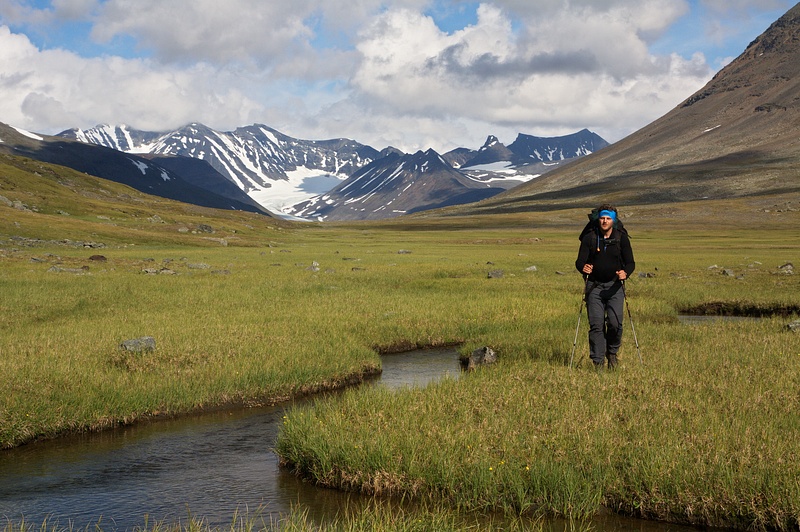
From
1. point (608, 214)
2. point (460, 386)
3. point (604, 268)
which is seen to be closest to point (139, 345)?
point (460, 386)

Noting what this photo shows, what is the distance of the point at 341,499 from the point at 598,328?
7.56 meters

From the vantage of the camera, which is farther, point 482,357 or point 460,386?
point 482,357

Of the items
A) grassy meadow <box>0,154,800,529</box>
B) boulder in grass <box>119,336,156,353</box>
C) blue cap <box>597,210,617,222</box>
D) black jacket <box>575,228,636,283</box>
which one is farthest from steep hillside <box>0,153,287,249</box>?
blue cap <box>597,210,617,222</box>

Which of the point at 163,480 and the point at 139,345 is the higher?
the point at 139,345

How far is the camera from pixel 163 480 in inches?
441

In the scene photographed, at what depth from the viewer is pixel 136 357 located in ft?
55.2

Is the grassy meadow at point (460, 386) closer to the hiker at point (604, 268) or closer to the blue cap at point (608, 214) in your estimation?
the hiker at point (604, 268)

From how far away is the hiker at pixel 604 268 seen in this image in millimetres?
14977

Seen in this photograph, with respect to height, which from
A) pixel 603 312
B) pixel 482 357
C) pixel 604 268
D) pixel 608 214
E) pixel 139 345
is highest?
pixel 608 214

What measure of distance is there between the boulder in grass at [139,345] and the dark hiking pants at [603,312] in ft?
37.1

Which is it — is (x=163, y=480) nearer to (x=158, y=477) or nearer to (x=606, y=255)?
(x=158, y=477)

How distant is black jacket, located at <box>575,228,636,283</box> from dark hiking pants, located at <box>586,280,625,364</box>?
0.69 ft

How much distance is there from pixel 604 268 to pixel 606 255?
310mm

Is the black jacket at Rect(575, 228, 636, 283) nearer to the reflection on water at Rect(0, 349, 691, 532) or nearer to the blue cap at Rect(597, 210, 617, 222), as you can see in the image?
the blue cap at Rect(597, 210, 617, 222)
